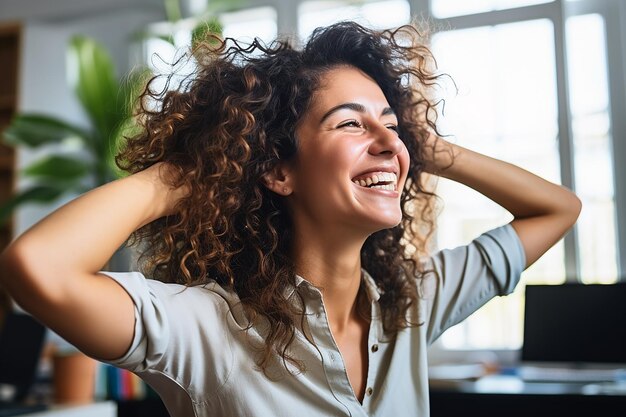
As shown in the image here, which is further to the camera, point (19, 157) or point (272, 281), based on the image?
point (19, 157)

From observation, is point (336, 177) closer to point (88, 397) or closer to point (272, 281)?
point (272, 281)

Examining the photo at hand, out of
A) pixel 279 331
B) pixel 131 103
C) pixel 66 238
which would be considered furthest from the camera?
pixel 131 103

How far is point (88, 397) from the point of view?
8.71 feet

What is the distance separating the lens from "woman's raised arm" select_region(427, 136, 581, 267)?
1605 mm

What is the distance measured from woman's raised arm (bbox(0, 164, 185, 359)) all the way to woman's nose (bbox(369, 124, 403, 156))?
0.48 m

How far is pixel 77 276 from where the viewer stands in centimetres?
106

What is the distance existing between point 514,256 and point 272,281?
529 millimetres

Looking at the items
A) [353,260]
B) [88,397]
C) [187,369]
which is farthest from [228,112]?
[88,397]

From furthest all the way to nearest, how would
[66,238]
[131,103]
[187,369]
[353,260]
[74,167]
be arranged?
[74,167] < [131,103] < [353,260] < [187,369] < [66,238]

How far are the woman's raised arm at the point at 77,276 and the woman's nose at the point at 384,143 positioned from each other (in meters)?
0.48

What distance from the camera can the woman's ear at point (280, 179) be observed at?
56.3 inches

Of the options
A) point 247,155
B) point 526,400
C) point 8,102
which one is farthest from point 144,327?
point 8,102

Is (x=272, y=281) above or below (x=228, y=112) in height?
below

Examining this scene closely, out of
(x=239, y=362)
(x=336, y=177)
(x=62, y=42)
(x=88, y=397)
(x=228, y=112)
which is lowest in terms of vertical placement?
(x=88, y=397)
